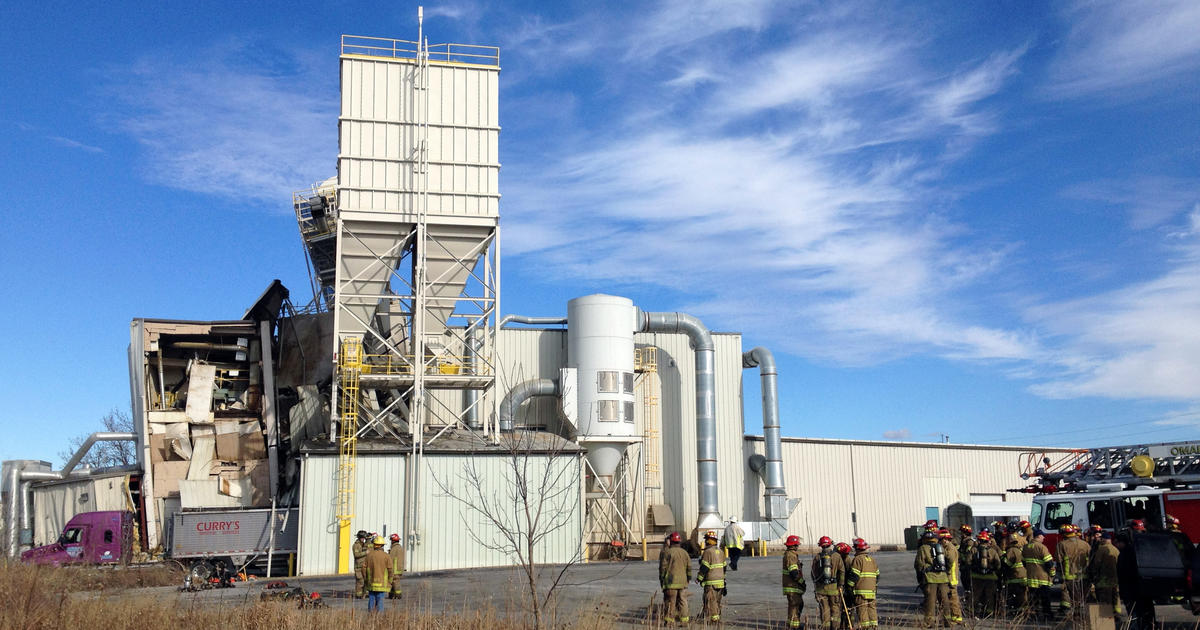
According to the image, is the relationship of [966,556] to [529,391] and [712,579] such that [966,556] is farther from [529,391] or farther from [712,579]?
[529,391]

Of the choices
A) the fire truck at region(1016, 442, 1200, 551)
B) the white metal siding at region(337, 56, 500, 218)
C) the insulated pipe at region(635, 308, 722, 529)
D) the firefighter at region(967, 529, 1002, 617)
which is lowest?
the firefighter at region(967, 529, 1002, 617)

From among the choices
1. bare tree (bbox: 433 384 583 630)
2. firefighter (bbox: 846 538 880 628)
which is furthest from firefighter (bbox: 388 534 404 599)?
bare tree (bbox: 433 384 583 630)

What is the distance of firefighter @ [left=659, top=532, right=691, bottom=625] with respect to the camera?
1545 centimetres

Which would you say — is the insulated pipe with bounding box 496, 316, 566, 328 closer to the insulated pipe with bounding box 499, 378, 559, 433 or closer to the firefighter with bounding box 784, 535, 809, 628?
the insulated pipe with bounding box 499, 378, 559, 433

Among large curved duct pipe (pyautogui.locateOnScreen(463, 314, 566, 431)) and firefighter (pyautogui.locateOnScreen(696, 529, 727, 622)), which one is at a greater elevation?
large curved duct pipe (pyautogui.locateOnScreen(463, 314, 566, 431))

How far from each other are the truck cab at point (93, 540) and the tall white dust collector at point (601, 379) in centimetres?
1652

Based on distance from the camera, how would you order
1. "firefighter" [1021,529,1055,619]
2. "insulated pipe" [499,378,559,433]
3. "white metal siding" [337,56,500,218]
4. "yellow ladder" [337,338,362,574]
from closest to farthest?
1. "firefighter" [1021,529,1055,619]
2. "yellow ladder" [337,338,362,574]
3. "white metal siding" [337,56,500,218]
4. "insulated pipe" [499,378,559,433]

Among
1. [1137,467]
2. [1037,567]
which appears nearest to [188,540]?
[1037,567]

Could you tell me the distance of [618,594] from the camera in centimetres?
2106

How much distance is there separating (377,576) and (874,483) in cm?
3500

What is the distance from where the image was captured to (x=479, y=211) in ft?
109

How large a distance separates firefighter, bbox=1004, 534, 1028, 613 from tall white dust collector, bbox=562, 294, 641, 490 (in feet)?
71.0

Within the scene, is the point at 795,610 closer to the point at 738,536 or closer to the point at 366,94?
the point at 738,536

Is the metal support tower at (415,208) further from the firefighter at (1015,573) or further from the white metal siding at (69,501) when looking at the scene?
the firefighter at (1015,573)
